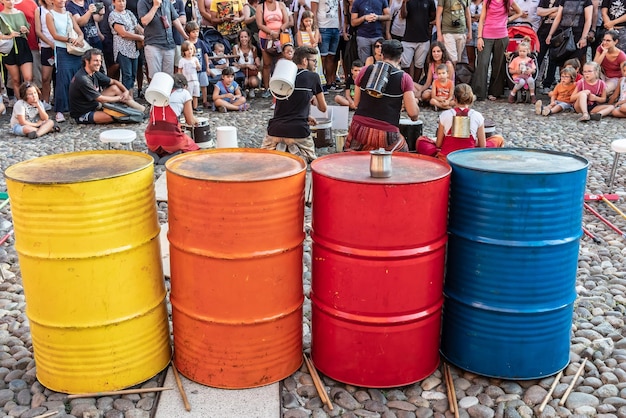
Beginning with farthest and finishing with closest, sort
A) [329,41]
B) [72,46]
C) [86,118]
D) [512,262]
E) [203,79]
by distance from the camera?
1. [329,41]
2. [203,79]
3. [72,46]
4. [86,118]
5. [512,262]

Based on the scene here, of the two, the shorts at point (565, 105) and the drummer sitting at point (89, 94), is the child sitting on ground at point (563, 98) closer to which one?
the shorts at point (565, 105)

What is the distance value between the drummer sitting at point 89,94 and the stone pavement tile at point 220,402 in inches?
277

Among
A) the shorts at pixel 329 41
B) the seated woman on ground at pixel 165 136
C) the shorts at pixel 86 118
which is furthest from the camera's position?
the shorts at pixel 329 41

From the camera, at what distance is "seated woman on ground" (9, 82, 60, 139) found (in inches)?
353

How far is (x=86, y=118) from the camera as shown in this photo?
9.76 m

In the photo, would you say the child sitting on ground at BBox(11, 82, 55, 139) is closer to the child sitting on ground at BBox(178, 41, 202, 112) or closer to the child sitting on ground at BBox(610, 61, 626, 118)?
the child sitting on ground at BBox(178, 41, 202, 112)

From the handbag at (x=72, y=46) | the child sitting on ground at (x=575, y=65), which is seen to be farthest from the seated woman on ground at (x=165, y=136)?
the child sitting on ground at (x=575, y=65)

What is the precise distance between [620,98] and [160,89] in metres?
7.10

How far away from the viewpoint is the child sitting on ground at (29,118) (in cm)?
896

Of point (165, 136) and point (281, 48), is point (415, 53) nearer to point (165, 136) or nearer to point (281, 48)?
point (281, 48)

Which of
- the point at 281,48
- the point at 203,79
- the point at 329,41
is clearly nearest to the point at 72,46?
the point at 203,79

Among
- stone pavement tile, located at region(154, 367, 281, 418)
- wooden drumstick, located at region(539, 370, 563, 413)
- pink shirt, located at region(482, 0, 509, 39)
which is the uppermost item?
pink shirt, located at region(482, 0, 509, 39)

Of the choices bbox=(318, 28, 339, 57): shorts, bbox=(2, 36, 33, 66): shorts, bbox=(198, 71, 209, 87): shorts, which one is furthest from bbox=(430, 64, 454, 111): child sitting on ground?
bbox=(2, 36, 33, 66): shorts

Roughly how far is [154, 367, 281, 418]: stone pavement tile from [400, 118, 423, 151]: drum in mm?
4849
